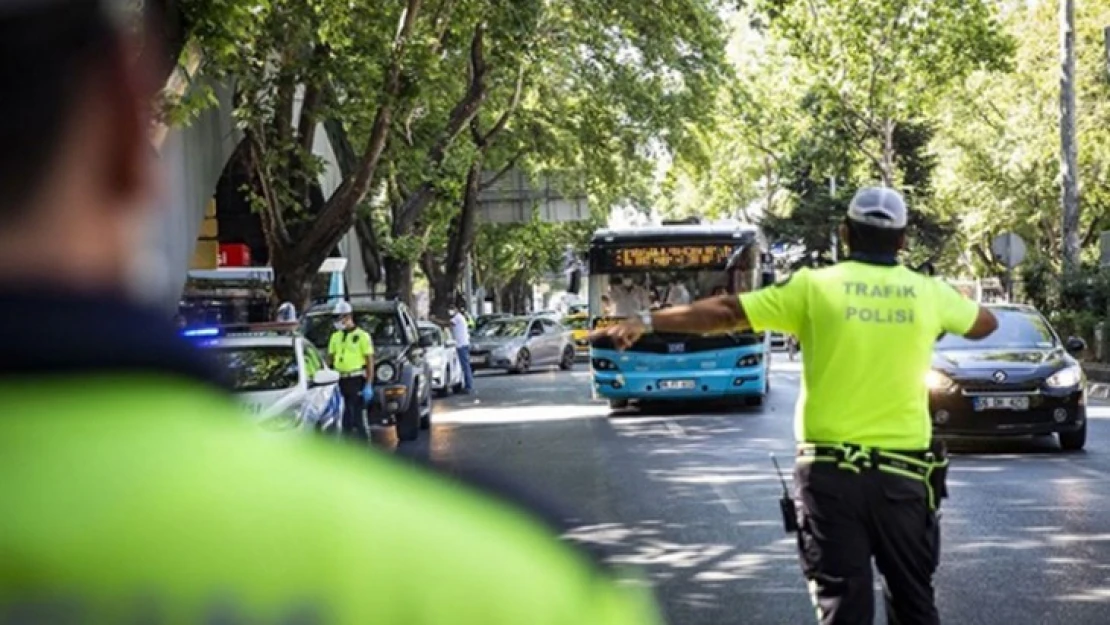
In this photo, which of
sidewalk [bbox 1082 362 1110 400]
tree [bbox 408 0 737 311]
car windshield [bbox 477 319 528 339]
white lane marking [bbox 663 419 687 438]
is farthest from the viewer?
car windshield [bbox 477 319 528 339]

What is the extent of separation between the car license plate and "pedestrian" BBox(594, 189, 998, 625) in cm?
894

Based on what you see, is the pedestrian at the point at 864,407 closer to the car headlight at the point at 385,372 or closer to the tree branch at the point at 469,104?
the car headlight at the point at 385,372

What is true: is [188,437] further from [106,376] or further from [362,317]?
[362,317]

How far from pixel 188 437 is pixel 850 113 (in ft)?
129

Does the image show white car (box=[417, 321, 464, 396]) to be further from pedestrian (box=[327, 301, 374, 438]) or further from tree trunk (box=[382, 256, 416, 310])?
pedestrian (box=[327, 301, 374, 438])

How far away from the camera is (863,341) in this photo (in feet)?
15.5

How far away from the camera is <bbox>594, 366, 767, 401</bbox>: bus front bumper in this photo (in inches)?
765

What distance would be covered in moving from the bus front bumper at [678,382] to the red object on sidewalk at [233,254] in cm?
1242

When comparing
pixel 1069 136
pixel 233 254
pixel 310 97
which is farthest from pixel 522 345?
pixel 310 97

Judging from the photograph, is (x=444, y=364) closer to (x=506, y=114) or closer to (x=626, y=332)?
(x=506, y=114)

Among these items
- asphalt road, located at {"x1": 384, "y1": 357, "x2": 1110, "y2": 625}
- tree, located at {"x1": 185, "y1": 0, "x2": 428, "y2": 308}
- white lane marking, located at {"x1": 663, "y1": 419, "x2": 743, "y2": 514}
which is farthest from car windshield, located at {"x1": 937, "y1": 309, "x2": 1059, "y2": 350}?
tree, located at {"x1": 185, "y1": 0, "x2": 428, "y2": 308}

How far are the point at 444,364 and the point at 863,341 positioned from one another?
21.5 m

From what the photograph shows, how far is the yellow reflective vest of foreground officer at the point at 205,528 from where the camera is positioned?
85 centimetres

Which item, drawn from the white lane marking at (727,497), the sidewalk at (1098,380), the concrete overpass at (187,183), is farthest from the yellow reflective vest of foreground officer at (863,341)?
the sidewalk at (1098,380)
